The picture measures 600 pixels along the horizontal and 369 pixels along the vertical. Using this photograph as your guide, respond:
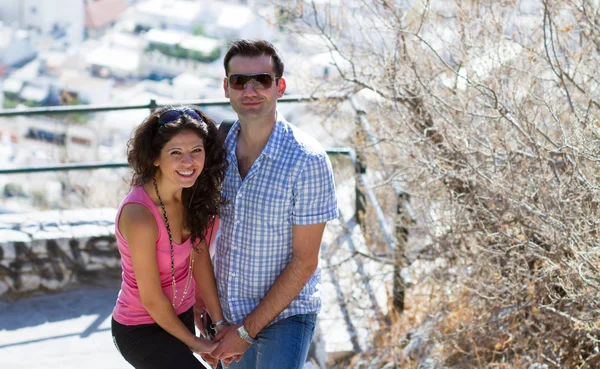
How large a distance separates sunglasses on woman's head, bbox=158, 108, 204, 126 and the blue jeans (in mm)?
812

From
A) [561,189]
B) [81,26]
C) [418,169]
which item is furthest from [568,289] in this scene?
[81,26]

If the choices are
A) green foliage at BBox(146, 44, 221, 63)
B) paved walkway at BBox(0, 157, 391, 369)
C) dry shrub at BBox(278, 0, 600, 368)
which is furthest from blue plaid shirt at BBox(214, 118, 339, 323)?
green foliage at BBox(146, 44, 221, 63)

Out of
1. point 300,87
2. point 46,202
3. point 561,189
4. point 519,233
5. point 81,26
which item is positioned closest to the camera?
point 561,189

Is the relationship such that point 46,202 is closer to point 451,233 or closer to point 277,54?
point 451,233

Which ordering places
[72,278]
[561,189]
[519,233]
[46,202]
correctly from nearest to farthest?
[561,189] → [519,233] → [72,278] → [46,202]

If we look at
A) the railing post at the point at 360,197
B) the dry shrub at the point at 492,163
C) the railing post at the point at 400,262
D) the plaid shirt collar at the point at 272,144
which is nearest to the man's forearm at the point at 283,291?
the plaid shirt collar at the point at 272,144

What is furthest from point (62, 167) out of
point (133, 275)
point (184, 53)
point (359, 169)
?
point (184, 53)

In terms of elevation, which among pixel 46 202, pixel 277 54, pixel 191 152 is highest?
pixel 277 54

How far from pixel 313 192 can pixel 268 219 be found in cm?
19

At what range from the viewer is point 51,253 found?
15.9 feet

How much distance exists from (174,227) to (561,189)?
5.72ft

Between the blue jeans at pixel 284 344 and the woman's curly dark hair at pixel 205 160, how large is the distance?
43 cm

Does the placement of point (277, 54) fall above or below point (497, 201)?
above

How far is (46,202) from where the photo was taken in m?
9.31
